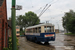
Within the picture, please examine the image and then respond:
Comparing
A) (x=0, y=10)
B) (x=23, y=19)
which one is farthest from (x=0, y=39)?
(x=23, y=19)

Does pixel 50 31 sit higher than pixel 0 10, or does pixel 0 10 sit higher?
pixel 0 10

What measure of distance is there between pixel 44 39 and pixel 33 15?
42.0 m

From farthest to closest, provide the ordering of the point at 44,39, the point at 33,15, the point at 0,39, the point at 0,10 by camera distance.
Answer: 1. the point at 33,15
2. the point at 44,39
3. the point at 0,10
4. the point at 0,39

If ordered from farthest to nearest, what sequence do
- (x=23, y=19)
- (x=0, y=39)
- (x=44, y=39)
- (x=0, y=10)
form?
(x=23, y=19) < (x=44, y=39) < (x=0, y=10) < (x=0, y=39)

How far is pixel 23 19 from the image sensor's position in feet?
158

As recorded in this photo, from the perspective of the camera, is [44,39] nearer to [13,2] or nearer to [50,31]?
[50,31]

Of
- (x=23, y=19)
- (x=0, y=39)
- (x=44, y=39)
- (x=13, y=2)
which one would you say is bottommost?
(x=44, y=39)

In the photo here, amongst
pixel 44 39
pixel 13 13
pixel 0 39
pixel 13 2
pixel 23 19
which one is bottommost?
pixel 44 39

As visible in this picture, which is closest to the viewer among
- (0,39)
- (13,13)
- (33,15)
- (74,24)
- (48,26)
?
(13,13)

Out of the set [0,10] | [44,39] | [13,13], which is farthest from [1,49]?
[44,39]

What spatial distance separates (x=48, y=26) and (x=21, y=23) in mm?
36885

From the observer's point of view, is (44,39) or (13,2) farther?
(44,39)

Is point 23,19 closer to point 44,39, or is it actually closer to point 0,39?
point 44,39

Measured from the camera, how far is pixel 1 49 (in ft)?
18.6
